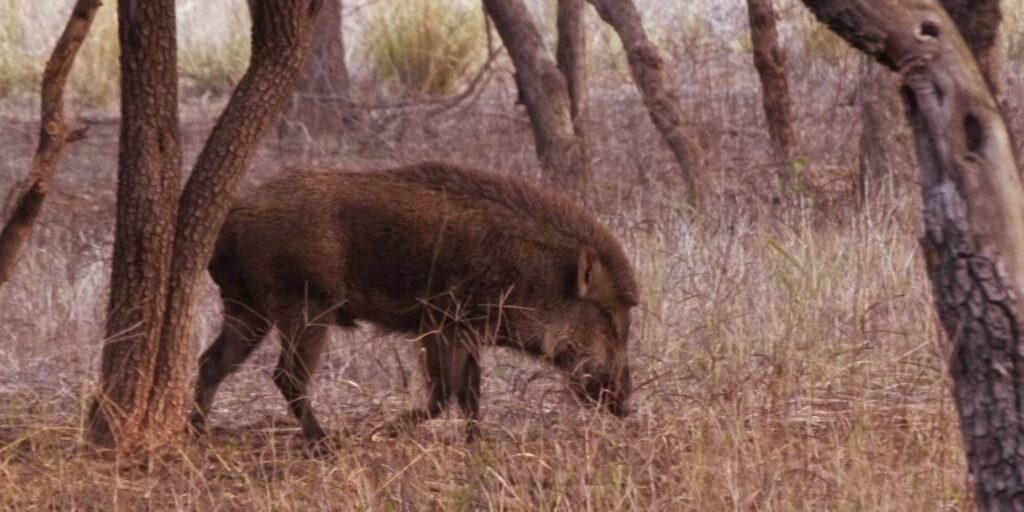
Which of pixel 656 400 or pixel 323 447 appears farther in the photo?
pixel 656 400

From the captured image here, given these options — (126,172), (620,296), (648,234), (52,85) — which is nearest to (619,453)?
(620,296)

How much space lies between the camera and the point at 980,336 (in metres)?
3.65

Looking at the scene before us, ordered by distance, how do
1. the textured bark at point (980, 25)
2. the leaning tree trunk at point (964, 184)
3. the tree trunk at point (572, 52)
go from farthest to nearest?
1. the tree trunk at point (572, 52)
2. the textured bark at point (980, 25)
3. the leaning tree trunk at point (964, 184)

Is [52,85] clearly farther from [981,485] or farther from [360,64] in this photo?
[360,64]

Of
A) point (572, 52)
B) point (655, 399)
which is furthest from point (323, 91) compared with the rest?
point (655, 399)

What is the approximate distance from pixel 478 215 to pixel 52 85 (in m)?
1.49

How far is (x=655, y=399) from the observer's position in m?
5.86

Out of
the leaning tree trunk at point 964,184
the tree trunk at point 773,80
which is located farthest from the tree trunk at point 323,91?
the leaning tree trunk at point 964,184

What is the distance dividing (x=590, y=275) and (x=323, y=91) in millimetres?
6990

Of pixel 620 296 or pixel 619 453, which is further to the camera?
pixel 620 296

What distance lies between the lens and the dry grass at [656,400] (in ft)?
15.2

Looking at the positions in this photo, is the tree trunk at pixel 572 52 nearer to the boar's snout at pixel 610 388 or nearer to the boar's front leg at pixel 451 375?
the boar's snout at pixel 610 388

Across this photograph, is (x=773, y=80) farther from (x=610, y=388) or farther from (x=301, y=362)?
(x=301, y=362)

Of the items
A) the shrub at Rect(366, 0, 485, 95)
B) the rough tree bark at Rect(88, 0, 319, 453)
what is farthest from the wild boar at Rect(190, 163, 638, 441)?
the shrub at Rect(366, 0, 485, 95)
